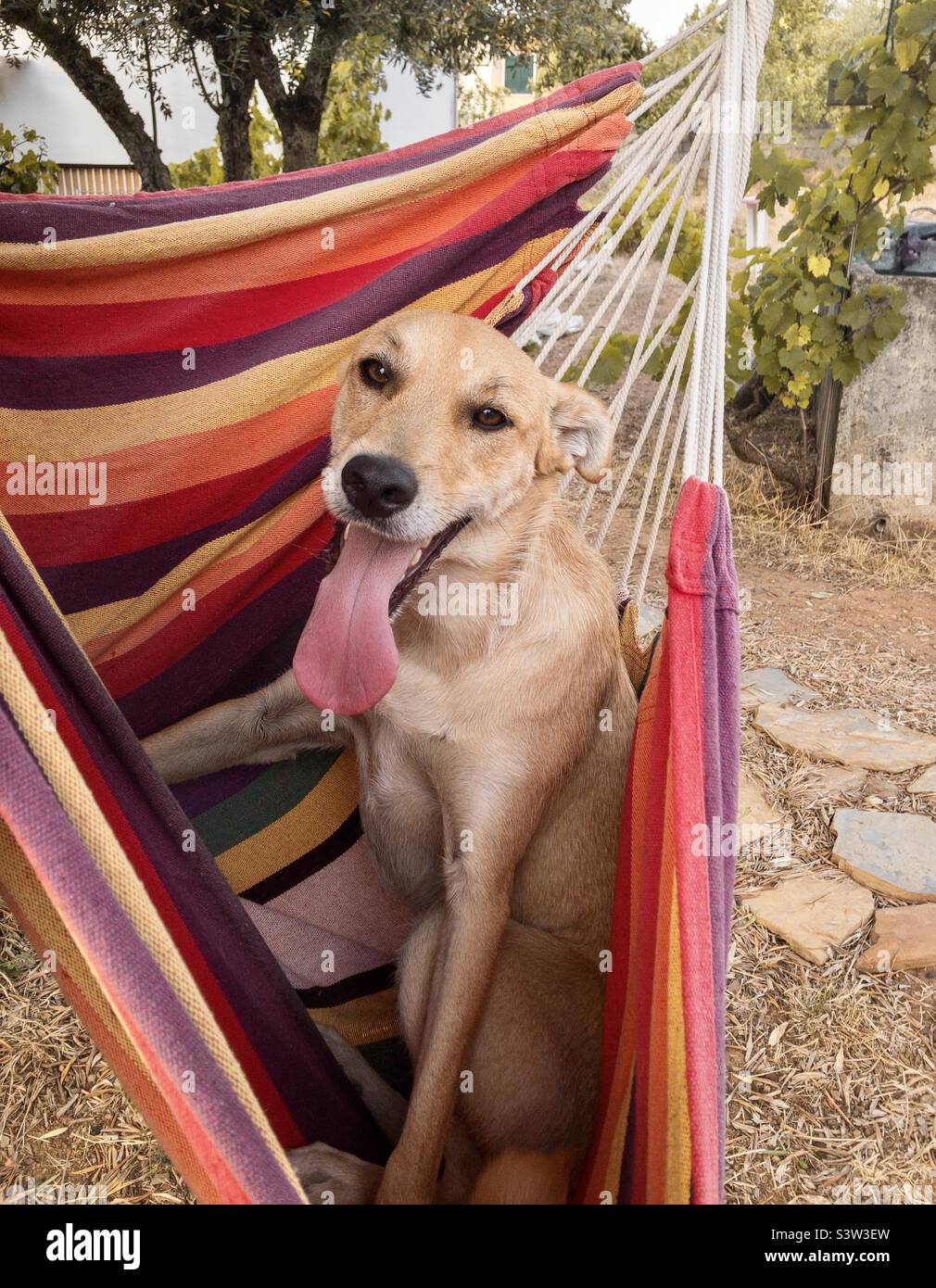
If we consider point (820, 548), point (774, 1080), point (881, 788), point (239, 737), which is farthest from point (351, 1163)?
point (820, 548)

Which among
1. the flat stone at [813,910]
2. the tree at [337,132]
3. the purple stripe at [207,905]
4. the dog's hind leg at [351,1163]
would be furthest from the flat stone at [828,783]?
the tree at [337,132]

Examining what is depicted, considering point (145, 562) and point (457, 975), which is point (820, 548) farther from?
point (457, 975)

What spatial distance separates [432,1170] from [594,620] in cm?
112

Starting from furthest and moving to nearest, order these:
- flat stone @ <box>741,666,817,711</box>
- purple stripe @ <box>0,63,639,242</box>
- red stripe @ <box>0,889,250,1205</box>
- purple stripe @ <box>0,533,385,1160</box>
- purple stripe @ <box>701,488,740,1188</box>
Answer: flat stone @ <box>741,666,817,711</box> < purple stripe @ <box>0,63,639,242</box> < purple stripe @ <box>0,533,385,1160</box> < purple stripe @ <box>701,488,740,1188</box> < red stripe @ <box>0,889,250,1205</box>

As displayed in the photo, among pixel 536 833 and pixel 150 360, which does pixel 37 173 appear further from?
pixel 536 833

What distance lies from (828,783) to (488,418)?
88.6 inches

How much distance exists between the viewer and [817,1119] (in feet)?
7.93

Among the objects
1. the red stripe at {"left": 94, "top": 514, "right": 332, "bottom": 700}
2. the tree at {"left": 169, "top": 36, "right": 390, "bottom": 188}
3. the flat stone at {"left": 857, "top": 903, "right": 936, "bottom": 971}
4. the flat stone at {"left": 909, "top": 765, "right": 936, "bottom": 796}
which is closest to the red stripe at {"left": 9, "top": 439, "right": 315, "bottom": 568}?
the red stripe at {"left": 94, "top": 514, "right": 332, "bottom": 700}

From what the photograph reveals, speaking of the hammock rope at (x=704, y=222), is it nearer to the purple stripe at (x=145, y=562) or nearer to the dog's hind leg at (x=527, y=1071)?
the purple stripe at (x=145, y=562)

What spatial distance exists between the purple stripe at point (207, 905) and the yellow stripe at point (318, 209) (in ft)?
3.21

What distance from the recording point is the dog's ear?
2.42m

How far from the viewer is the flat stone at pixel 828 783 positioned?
3740 millimetres

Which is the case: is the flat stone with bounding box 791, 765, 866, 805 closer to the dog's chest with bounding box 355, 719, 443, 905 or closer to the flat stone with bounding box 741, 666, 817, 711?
the flat stone with bounding box 741, 666, 817, 711

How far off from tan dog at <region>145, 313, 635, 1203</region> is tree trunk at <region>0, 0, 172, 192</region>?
377 cm
